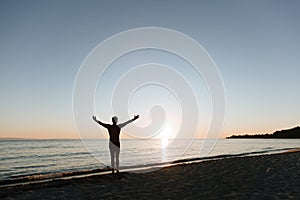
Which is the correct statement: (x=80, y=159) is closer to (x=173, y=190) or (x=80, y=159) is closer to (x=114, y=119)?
(x=114, y=119)

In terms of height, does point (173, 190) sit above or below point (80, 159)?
above

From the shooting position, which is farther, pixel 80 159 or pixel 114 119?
pixel 80 159

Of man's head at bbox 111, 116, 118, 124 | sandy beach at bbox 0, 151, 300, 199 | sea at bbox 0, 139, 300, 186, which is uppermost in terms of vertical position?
man's head at bbox 111, 116, 118, 124

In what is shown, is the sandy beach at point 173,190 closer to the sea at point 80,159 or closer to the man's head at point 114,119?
the man's head at point 114,119

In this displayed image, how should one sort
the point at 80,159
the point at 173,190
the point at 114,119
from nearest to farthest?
1. the point at 173,190
2. the point at 114,119
3. the point at 80,159

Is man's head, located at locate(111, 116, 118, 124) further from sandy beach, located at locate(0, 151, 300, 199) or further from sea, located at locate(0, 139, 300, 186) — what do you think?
sea, located at locate(0, 139, 300, 186)

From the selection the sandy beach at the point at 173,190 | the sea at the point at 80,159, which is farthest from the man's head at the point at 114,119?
the sea at the point at 80,159

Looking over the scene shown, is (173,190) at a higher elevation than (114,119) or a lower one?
lower

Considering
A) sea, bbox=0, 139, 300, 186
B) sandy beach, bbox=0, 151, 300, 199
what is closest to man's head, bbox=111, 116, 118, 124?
sandy beach, bbox=0, 151, 300, 199

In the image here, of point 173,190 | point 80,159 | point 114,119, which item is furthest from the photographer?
point 80,159

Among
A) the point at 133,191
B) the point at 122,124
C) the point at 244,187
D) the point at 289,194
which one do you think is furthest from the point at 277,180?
the point at 122,124

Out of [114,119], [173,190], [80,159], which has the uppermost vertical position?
[114,119]

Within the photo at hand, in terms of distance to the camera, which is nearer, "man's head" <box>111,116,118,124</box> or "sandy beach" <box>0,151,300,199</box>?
"sandy beach" <box>0,151,300,199</box>

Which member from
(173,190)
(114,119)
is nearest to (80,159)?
(114,119)
